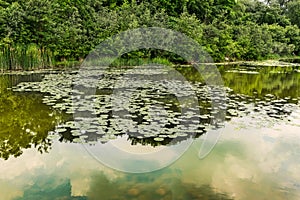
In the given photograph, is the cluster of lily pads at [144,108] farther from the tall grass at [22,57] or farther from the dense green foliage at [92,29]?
the dense green foliage at [92,29]

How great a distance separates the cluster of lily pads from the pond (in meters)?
0.02

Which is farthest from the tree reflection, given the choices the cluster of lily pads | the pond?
the cluster of lily pads

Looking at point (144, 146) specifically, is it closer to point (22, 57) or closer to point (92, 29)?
point (22, 57)

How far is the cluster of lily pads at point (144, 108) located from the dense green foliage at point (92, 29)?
4.64 metres

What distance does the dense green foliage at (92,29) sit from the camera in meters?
14.3

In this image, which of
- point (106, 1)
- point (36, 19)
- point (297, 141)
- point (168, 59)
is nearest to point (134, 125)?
point (297, 141)

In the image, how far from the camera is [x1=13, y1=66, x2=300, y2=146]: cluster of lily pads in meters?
5.54

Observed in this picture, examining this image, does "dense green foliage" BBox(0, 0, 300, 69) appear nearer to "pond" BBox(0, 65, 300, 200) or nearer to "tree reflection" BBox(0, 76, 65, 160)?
"pond" BBox(0, 65, 300, 200)

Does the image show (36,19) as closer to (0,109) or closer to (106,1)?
(0,109)

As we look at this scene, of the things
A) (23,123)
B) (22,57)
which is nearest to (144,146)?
(23,123)

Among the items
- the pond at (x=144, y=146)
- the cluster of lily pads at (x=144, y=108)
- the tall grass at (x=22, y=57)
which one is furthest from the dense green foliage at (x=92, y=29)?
the pond at (x=144, y=146)

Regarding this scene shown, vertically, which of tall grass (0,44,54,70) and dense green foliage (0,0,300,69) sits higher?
dense green foliage (0,0,300,69)

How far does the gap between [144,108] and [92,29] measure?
42.1 ft

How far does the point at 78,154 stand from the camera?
15.3ft
